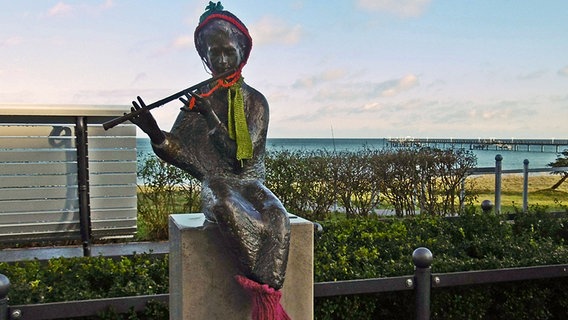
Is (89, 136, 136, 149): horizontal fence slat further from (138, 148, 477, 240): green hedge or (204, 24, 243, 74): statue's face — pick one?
(204, 24, 243, 74): statue's face

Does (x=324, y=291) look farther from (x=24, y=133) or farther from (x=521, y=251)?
(x=24, y=133)

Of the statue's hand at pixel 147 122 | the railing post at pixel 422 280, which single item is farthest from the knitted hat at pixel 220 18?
the railing post at pixel 422 280

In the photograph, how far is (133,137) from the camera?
679 cm

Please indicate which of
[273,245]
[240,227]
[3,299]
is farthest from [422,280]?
[3,299]

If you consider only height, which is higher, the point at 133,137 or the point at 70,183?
the point at 133,137

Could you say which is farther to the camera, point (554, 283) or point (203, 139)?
point (554, 283)

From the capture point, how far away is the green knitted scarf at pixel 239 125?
8.96ft

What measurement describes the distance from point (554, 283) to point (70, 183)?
543 cm

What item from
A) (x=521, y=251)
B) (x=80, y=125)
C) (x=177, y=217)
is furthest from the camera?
(x=80, y=125)

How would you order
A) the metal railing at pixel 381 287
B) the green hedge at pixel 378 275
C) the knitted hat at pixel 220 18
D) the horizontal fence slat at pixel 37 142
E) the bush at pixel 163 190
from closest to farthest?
the knitted hat at pixel 220 18, the metal railing at pixel 381 287, the green hedge at pixel 378 275, the horizontal fence slat at pixel 37 142, the bush at pixel 163 190

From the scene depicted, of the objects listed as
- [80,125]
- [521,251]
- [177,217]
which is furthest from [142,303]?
[80,125]

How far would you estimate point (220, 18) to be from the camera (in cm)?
286

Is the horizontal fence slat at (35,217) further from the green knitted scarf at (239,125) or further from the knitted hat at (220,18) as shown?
the green knitted scarf at (239,125)

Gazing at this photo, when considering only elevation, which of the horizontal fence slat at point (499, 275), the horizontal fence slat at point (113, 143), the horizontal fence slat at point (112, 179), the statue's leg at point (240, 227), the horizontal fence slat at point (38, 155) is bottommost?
the horizontal fence slat at point (499, 275)
